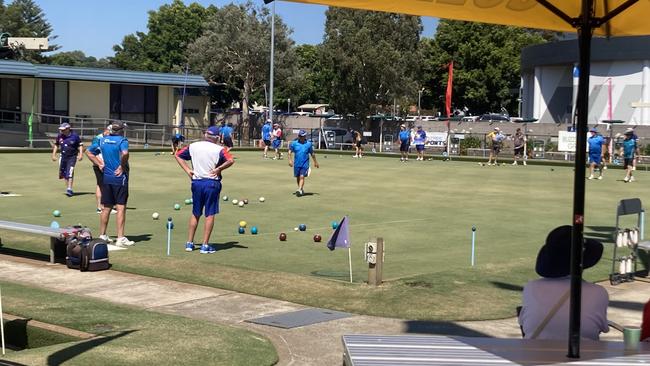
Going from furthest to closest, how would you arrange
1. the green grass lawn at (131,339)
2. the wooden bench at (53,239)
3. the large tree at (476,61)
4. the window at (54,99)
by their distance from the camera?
the large tree at (476,61) < the window at (54,99) < the wooden bench at (53,239) < the green grass lawn at (131,339)

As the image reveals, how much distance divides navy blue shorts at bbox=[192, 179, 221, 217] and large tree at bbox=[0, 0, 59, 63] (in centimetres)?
8360

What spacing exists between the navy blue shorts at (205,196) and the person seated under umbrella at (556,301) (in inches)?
315

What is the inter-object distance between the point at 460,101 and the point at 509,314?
73.0m

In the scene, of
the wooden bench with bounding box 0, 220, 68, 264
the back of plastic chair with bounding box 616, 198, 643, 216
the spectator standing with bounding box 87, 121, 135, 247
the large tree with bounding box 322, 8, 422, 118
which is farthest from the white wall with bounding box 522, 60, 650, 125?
the wooden bench with bounding box 0, 220, 68, 264

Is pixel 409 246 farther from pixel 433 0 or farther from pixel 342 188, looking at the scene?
pixel 342 188

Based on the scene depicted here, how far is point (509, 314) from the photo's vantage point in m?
9.41

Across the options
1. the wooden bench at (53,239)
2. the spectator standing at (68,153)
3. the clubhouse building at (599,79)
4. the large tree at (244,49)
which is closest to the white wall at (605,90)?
the clubhouse building at (599,79)

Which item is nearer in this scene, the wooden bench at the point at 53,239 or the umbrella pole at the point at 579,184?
the umbrella pole at the point at 579,184

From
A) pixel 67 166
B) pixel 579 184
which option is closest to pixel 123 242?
pixel 67 166

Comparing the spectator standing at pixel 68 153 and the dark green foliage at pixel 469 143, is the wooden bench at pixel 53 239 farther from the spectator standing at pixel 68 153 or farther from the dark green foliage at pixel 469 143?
the dark green foliage at pixel 469 143

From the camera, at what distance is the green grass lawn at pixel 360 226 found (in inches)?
408

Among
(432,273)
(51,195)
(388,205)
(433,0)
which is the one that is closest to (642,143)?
(388,205)

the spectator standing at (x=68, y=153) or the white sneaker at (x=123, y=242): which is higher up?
the spectator standing at (x=68, y=153)

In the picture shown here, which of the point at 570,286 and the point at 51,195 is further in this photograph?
the point at 51,195
